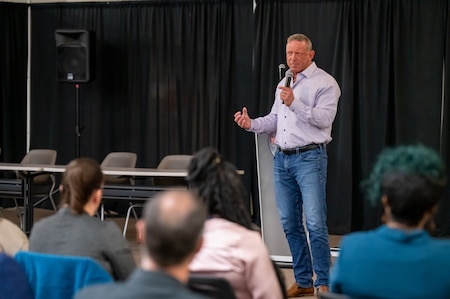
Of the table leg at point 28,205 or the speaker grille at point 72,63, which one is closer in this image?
the table leg at point 28,205

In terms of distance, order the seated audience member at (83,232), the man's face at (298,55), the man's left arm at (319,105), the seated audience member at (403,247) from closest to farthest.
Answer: the seated audience member at (403,247)
the seated audience member at (83,232)
the man's left arm at (319,105)
the man's face at (298,55)

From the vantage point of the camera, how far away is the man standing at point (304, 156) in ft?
13.7

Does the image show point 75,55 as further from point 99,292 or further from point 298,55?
point 99,292

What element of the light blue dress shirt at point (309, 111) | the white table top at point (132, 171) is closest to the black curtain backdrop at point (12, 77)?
the white table top at point (132, 171)

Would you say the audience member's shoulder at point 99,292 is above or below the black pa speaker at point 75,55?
below

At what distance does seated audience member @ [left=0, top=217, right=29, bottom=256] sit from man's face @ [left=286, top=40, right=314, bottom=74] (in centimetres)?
211

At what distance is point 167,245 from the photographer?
1505 mm

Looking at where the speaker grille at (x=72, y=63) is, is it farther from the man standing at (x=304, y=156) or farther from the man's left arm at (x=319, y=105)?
the man's left arm at (x=319, y=105)

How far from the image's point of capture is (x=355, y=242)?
80.7 inches

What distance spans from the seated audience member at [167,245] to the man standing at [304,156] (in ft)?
8.61

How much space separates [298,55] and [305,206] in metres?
0.93

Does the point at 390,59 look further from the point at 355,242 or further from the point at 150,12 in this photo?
the point at 355,242

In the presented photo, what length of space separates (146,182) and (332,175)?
2.15m

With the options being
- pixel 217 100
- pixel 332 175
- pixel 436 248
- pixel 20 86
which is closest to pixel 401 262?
pixel 436 248
